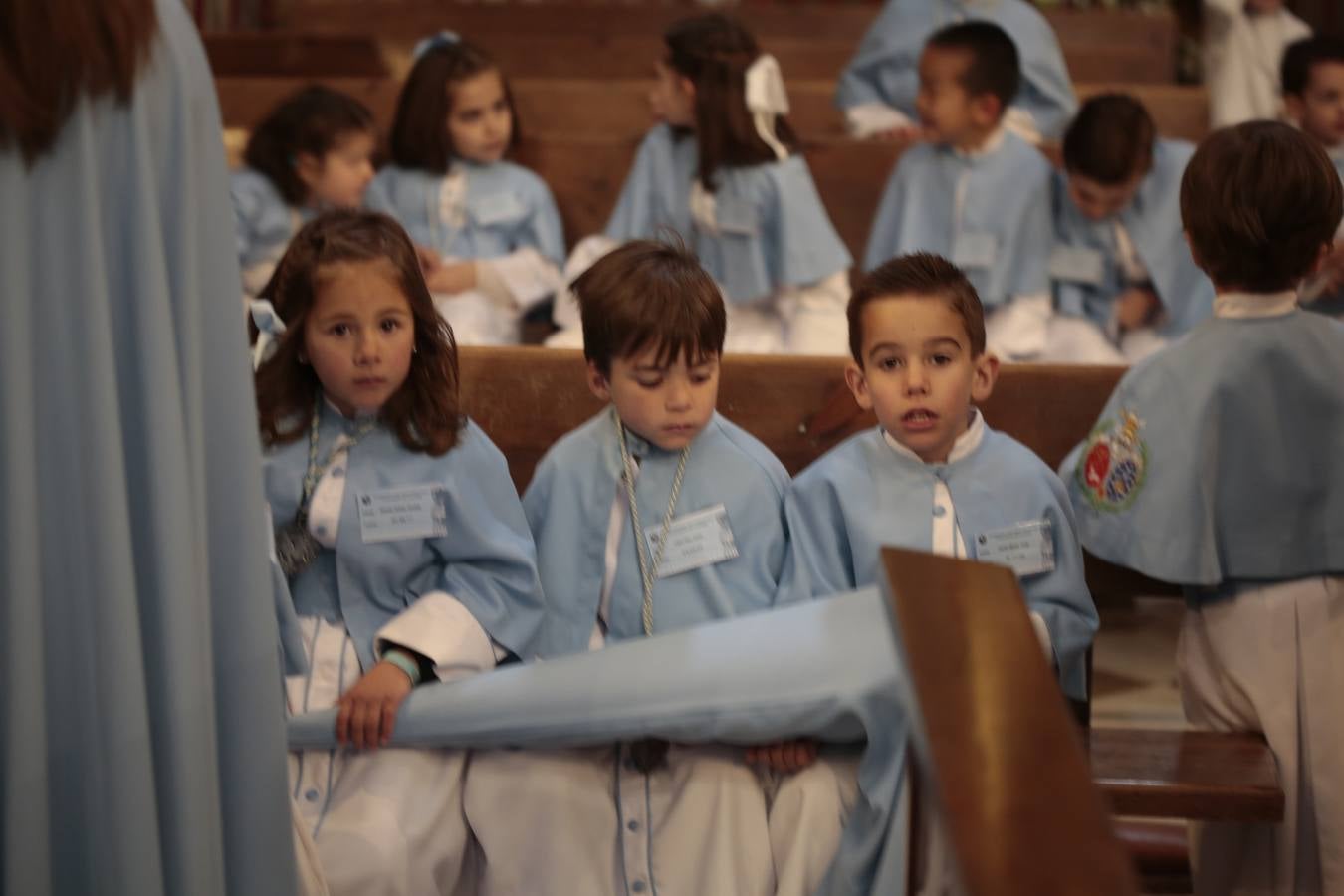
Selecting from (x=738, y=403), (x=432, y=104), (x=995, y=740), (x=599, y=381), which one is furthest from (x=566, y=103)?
(x=995, y=740)

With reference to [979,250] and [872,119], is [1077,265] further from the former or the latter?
[872,119]

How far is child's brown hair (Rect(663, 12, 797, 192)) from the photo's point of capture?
4133 mm

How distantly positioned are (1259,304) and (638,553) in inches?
41.1

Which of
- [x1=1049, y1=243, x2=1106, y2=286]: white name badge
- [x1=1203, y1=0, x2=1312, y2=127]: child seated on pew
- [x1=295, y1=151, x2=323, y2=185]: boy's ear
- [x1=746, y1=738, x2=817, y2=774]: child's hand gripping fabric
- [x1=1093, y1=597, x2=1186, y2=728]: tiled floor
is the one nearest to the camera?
[x1=746, y1=738, x2=817, y2=774]: child's hand gripping fabric

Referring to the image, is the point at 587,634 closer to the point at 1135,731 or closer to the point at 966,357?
the point at 966,357

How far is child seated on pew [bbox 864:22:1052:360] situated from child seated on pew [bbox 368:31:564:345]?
0.90 metres

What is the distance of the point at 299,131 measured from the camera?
426cm

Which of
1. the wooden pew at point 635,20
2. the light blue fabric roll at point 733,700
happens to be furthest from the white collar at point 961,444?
the wooden pew at point 635,20

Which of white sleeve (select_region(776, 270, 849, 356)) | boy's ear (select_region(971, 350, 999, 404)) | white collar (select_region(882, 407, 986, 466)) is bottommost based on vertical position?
white collar (select_region(882, 407, 986, 466))

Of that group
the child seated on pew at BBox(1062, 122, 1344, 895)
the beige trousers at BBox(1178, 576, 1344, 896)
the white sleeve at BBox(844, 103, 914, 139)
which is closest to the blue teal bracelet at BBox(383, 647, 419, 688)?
the child seated on pew at BBox(1062, 122, 1344, 895)

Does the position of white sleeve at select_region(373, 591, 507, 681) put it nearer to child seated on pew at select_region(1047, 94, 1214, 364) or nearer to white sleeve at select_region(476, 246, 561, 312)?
white sleeve at select_region(476, 246, 561, 312)

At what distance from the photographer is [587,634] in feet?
7.82

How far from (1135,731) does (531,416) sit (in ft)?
3.78

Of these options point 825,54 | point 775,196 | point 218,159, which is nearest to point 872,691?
point 218,159
